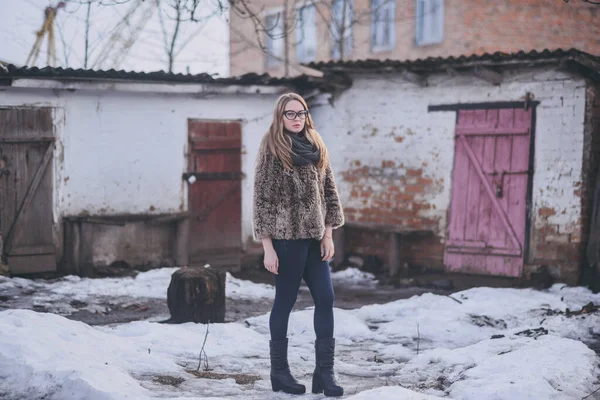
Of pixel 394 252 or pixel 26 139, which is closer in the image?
pixel 26 139

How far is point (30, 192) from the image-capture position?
991 cm

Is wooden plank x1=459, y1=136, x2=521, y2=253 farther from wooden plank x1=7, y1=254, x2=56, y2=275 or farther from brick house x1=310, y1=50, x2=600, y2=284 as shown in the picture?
wooden plank x1=7, y1=254, x2=56, y2=275

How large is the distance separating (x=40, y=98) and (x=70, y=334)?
596 cm

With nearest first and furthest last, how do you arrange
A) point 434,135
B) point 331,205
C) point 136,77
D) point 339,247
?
point 331,205, point 136,77, point 434,135, point 339,247

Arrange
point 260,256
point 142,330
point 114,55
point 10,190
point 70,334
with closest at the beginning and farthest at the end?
point 70,334, point 142,330, point 10,190, point 260,256, point 114,55

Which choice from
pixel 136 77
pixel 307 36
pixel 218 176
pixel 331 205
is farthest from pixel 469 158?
pixel 307 36

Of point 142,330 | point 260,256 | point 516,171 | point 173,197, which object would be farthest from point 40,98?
point 516,171

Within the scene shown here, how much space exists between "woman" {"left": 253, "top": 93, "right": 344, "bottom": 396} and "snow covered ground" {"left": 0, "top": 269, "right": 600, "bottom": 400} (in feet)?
1.01

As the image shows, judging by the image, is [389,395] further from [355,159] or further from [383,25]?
[383,25]

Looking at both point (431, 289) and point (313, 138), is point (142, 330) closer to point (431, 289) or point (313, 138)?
point (313, 138)

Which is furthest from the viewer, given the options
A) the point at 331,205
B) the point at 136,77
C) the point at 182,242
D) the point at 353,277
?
the point at 353,277

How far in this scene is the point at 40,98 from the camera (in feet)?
32.9

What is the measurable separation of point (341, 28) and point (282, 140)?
42.4 ft

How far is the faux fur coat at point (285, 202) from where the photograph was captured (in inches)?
169
